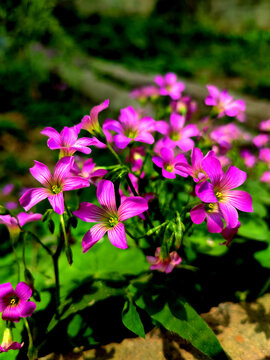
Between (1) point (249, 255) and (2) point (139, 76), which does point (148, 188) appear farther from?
(2) point (139, 76)

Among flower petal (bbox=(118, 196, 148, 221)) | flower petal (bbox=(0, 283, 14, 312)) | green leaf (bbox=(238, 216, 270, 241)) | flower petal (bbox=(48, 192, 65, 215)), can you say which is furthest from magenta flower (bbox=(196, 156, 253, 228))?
flower petal (bbox=(0, 283, 14, 312))

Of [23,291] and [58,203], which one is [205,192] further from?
[23,291]

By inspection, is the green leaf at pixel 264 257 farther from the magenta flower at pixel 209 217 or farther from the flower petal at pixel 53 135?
the flower petal at pixel 53 135


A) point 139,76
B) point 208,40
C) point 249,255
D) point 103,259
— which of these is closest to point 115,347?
point 103,259

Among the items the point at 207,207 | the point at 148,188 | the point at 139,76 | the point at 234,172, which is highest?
the point at 234,172

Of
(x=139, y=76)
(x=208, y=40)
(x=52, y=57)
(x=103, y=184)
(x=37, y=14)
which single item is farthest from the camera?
(x=208, y=40)

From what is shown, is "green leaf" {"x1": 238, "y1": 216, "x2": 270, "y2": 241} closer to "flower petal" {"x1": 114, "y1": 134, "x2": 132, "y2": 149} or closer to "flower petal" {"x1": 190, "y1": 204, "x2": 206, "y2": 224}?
"flower petal" {"x1": 190, "y1": 204, "x2": 206, "y2": 224}
